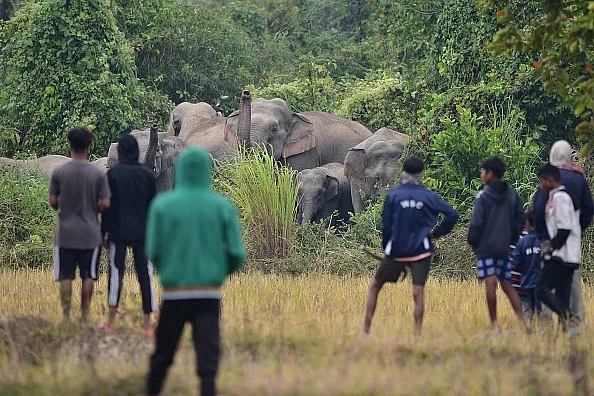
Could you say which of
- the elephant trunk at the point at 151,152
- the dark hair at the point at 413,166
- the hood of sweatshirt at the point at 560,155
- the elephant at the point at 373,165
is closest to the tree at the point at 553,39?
the hood of sweatshirt at the point at 560,155

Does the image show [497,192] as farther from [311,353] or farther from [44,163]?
[44,163]

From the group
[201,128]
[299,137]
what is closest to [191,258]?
[299,137]

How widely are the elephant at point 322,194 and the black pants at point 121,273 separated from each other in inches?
425

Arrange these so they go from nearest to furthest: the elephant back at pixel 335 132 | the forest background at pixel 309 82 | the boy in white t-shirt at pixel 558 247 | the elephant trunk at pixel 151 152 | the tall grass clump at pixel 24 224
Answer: the boy in white t-shirt at pixel 558 247 → the tall grass clump at pixel 24 224 → the forest background at pixel 309 82 → the elephant trunk at pixel 151 152 → the elephant back at pixel 335 132

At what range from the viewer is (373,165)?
22.4 metres

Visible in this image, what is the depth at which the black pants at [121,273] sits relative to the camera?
10898mm

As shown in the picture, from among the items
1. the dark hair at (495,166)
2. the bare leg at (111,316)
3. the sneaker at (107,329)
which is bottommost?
the sneaker at (107,329)

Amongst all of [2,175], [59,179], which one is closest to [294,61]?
[2,175]

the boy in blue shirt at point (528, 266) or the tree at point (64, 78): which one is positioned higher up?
the tree at point (64, 78)

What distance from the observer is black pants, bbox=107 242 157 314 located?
35.8 ft

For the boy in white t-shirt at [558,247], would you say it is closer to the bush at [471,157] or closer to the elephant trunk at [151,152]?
the bush at [471,157]

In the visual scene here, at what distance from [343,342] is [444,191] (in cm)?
881

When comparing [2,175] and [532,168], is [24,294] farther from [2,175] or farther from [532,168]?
[532,168]

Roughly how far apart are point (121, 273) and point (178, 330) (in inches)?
124
